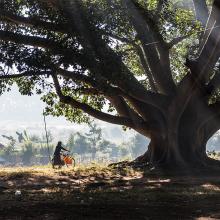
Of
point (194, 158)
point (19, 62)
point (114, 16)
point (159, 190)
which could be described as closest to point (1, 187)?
point (159, 190)

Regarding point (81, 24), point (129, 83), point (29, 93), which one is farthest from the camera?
point (29, 93)

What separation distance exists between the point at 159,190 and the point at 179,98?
821 centimetres

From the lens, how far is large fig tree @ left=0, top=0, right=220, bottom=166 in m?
17.8

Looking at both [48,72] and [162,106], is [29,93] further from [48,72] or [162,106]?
[162,106]

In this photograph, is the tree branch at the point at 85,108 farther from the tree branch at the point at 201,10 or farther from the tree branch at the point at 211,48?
the tree branch at the point at 201,10

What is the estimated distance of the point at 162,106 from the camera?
20.6 metres

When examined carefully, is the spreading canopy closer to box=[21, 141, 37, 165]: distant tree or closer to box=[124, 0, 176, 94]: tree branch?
box=[124, 0, 176, 94]: tree branch

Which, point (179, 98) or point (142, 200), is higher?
point (179, 98)

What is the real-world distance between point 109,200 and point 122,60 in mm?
9898

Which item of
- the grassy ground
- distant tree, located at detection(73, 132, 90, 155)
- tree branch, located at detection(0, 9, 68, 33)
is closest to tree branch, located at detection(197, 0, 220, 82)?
the grassy ground

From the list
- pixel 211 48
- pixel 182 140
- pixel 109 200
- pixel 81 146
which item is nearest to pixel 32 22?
pixel 211 48

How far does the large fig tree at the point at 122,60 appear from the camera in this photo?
1777cm

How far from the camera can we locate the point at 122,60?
1964 centimetres

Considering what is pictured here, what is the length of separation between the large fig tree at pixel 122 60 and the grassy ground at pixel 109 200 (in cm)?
425
